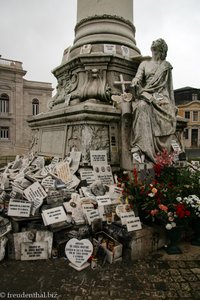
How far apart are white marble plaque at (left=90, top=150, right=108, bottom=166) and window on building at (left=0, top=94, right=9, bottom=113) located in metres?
28.0

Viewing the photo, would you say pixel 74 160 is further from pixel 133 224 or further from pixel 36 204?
pixel 133 224

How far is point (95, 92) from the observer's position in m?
4.67

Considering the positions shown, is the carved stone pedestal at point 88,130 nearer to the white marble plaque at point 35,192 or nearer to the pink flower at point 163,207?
the white marble plaque at point 35,192

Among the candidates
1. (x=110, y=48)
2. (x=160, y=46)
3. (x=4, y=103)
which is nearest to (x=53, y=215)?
(x=160, y=46)

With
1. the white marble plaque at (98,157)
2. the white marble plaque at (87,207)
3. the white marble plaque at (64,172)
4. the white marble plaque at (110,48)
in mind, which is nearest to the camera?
the white marble plaque at (87,207)

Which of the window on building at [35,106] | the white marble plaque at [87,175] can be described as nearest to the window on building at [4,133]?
the window on building at [35,106]

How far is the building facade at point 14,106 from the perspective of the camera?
28.2m

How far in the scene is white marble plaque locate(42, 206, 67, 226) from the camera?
9.48 ft

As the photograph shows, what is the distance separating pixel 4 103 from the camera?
2923cm

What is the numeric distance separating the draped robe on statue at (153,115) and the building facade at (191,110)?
37.4 metres

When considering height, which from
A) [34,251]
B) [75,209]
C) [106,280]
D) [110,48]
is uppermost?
[110,48]

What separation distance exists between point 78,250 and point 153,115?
2.45m

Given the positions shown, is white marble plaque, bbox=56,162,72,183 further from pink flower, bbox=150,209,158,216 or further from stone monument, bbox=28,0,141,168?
pink flower, bbox=150,209,158,216

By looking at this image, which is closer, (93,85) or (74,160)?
(74,160)
